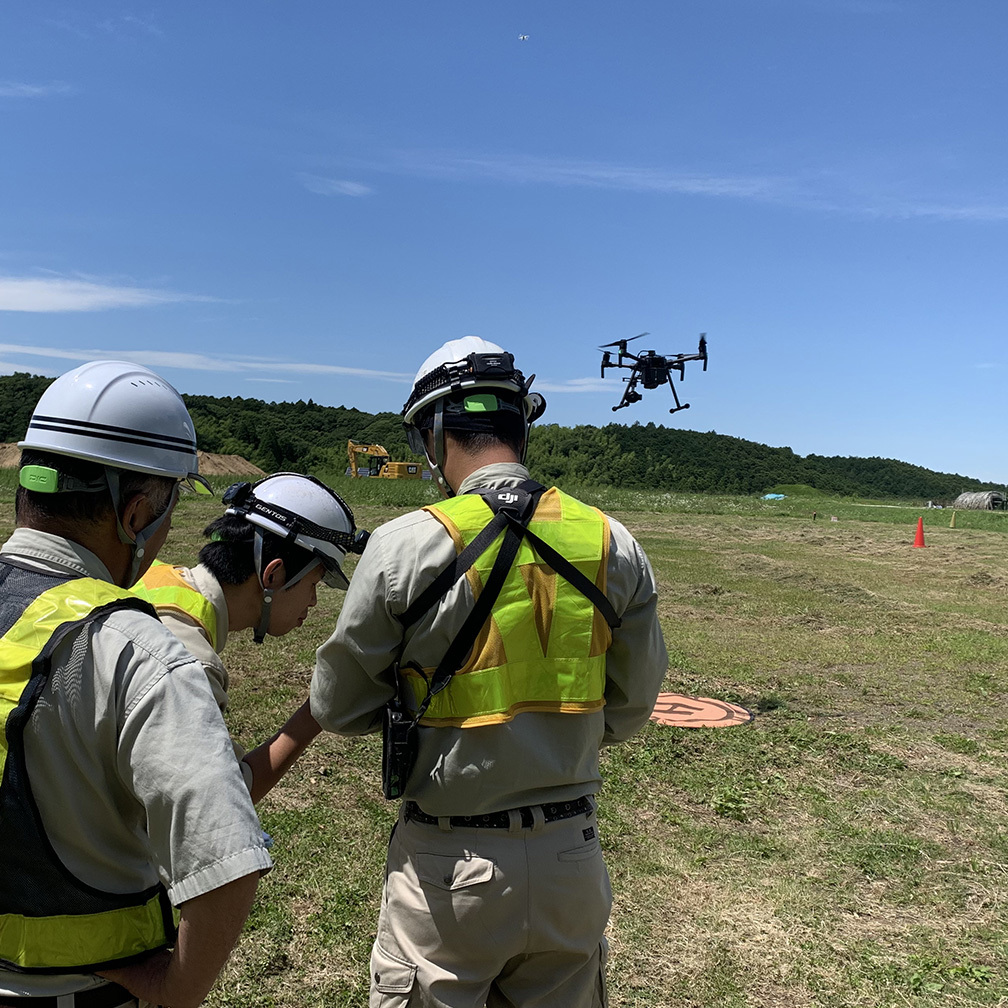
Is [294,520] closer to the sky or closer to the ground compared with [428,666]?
closer to the sky

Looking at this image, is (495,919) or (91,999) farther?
(495,919)

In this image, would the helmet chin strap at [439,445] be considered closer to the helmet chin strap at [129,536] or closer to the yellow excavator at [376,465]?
the helmet chin strap at [129,536]

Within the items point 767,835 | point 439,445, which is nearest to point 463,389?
point 439,445

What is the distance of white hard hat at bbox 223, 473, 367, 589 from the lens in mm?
2547

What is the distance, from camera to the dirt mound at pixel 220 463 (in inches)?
2147

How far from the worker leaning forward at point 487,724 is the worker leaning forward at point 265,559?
0.50 m

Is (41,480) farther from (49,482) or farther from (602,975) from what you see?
(602,975)

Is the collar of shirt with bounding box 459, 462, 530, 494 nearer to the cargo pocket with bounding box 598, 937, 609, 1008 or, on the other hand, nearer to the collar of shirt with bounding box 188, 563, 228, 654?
the collar of shirt with bounding box 188, 563, 228, 654

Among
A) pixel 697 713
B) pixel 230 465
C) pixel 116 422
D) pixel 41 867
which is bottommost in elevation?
pixel 697 713

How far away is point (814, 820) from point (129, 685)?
5.12 m

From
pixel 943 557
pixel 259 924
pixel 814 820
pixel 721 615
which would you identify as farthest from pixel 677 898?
pixel 943 557

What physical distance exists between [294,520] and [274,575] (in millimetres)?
177

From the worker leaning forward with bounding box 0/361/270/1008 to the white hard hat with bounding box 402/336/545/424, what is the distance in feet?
3.34

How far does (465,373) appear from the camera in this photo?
2.20 m
